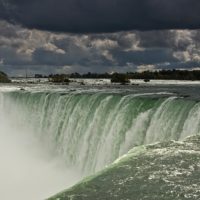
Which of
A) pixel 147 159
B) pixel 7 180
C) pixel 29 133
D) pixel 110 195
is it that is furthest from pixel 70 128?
pixel 110 195

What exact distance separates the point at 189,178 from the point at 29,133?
26461mm

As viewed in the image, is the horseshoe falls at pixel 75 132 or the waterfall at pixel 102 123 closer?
the waterfall at pixel 102 123

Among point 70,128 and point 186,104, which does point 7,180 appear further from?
point 186,104

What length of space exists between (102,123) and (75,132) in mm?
3444

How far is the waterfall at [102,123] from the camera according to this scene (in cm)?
2273

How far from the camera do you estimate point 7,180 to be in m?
29.5

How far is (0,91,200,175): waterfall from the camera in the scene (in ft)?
74.6

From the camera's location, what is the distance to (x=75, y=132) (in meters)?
30.7

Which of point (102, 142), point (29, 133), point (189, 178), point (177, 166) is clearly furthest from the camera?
point (29, 133)

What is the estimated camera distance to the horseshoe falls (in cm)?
2339

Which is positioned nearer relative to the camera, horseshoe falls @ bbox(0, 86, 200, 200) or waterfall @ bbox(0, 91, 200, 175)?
waterfall @ bbox(0, 91, 200, 175)

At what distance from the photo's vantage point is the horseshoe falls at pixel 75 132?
23.4 m

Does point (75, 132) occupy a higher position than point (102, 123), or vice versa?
point (102, 123)

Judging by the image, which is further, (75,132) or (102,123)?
(75,132)
